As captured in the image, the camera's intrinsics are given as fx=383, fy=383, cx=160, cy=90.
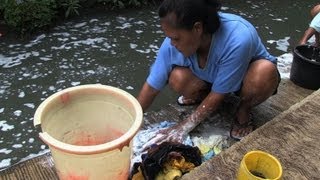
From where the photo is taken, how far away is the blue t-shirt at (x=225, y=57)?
235 centimetres

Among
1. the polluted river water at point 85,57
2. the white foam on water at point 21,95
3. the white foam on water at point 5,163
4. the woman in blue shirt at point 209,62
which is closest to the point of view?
the woman in blue shirt at point 209,62

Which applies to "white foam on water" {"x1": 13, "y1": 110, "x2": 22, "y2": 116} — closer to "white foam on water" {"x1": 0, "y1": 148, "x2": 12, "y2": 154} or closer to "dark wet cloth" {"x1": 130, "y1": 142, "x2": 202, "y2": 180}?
"white foam on water" {"x1": 0, "y1": 148, "x2": 12, "y2": 154}

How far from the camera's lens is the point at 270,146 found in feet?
7.12

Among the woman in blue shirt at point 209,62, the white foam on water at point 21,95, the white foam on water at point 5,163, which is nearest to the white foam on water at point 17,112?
the white foam on water at point 21,95

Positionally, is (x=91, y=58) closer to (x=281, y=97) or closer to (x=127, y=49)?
(x=127, y=49)

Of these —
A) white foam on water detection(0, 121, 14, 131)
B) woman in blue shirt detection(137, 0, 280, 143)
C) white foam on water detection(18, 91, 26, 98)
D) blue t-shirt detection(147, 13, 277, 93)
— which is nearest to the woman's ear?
woman in blue shirt detection(137, 0, 280, 143)

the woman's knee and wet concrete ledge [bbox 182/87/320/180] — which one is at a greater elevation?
the woman's knee

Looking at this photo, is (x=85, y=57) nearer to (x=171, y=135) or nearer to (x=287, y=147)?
(x=171, y=135)

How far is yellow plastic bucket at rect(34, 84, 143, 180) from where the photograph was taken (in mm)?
1644

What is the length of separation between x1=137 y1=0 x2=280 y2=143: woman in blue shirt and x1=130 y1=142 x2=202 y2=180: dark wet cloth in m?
0.24

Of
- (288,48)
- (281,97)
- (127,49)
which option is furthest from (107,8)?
(281,97)

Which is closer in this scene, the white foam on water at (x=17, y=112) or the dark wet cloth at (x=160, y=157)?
the dark wet cloth at (x=160, y=157)

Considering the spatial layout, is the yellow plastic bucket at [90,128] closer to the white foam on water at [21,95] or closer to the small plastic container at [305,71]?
the small plastic container at [305,71]

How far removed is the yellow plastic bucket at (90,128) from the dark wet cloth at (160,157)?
0.18 meters
